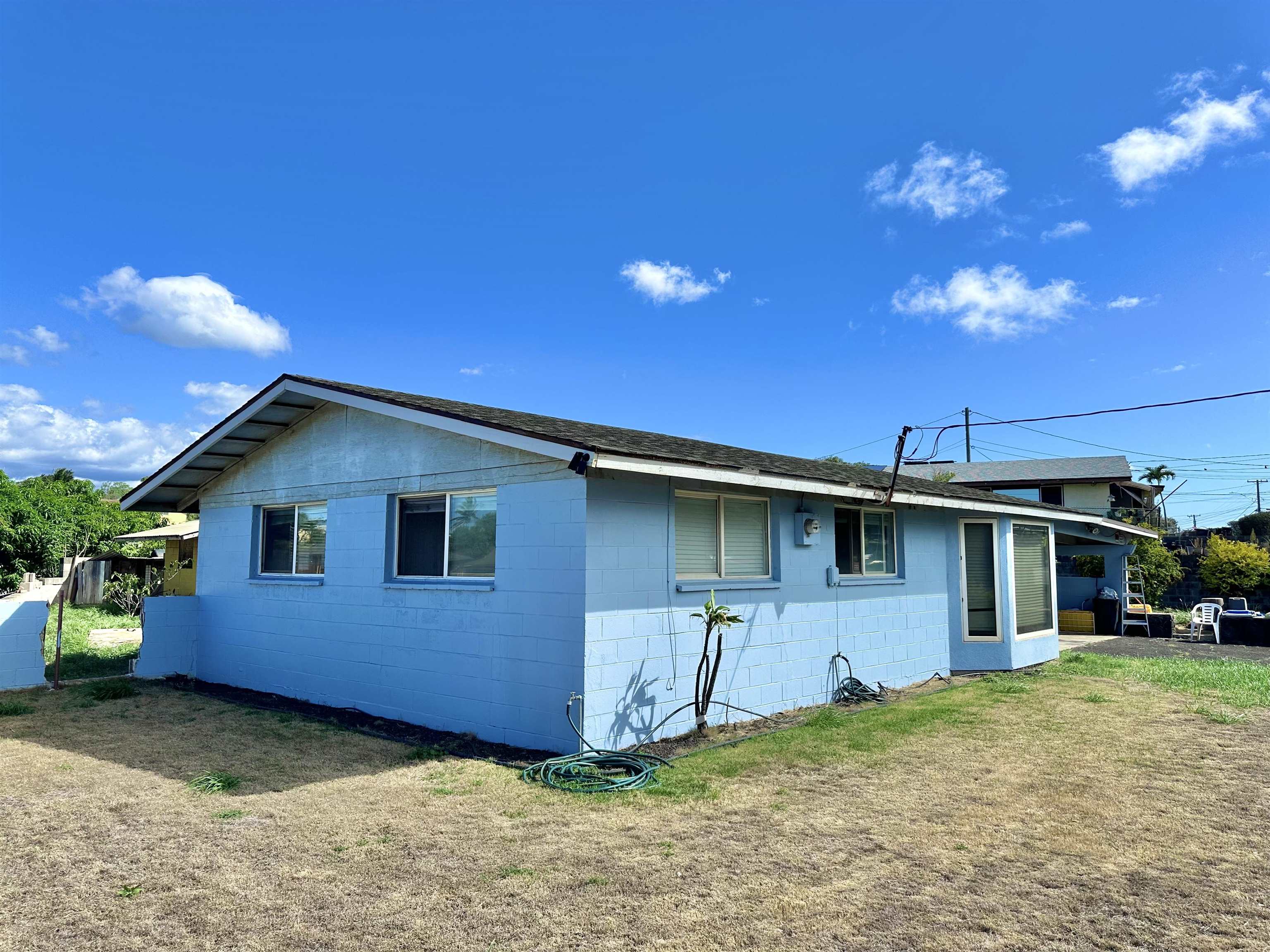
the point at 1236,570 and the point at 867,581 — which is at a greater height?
the point at 867,581

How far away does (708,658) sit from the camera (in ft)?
24.8

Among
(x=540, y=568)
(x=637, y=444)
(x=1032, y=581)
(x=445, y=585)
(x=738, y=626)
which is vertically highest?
(x=637, y=444)

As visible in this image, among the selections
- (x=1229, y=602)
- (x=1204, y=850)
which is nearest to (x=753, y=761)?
(x=1204, y=850)

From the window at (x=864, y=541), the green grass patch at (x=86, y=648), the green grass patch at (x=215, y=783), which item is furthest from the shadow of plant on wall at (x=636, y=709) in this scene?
the green grass patch at (x=86, y=648)

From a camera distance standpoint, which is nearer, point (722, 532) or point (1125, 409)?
point (722, 532)

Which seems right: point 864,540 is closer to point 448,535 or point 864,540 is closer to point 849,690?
point 849,690

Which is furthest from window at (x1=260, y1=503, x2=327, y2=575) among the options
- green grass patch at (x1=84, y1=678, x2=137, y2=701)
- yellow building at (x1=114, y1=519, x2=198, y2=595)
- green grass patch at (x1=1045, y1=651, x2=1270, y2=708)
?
yellow building at (x1=114, y1=519, x2=198, y2=595)

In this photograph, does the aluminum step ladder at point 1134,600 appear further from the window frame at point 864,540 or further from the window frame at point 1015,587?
the window frame at point 864,540

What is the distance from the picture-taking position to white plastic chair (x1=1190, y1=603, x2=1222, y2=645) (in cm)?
1756

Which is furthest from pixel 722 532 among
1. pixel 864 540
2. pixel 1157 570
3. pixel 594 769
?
pixel 1157 570

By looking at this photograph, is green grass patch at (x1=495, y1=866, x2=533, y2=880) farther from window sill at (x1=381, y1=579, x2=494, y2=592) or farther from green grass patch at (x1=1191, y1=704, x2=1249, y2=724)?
green grass patch at (x1=1191, y1=704, x2=1249, y2=724)

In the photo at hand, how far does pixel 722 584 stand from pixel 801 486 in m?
1.38

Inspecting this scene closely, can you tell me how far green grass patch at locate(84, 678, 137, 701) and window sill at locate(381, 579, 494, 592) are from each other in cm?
441

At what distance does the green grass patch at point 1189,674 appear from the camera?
10.0 metres
